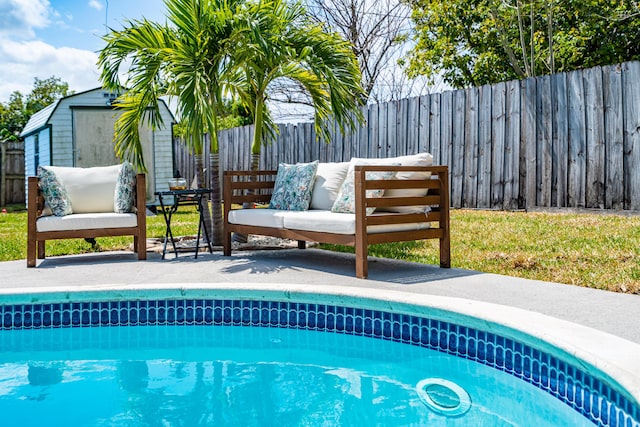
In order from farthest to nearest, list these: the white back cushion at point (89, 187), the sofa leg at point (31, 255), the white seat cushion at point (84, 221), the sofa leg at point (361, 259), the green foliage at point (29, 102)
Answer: the green foliage at point (29, 102) < the white back cushion at point (89, 187) < the white seat cushion at point (84, 221) < the sofa leg at point (31, 255) < the sofa leg at point (361, 259)

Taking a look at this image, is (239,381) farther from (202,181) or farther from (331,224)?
(202,181)

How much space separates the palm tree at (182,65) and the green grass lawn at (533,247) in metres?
1.28

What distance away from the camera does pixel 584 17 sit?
10164mm

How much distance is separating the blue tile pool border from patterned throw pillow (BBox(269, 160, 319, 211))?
1.69m

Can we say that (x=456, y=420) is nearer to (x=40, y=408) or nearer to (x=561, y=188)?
(x=40, y=408)

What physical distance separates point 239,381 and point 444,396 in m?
0.86

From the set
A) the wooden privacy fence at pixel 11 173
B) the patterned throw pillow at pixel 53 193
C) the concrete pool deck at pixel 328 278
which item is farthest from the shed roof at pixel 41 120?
the concrete pool deck at pixel 328 278

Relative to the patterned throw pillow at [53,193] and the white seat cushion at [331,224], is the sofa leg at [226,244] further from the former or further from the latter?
→ the patterned throw pillow at [53,193]

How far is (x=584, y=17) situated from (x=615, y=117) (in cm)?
509

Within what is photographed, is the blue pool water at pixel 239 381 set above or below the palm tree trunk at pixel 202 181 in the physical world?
below

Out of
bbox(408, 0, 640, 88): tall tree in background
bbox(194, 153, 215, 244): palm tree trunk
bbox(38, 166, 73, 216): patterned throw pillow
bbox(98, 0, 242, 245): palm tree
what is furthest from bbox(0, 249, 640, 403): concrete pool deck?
bbox(408, 0, 640, 88): tall tree in background

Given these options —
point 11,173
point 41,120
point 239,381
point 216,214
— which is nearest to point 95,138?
point 41,120

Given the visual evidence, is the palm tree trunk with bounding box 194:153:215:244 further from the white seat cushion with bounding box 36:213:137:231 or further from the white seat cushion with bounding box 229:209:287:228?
the white seat cushion with bounding box 36:213:137:231

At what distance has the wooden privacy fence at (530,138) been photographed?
5.95 m
